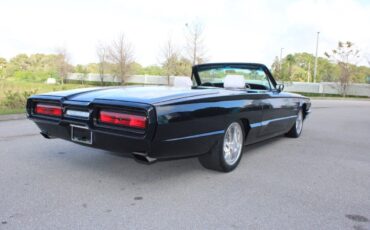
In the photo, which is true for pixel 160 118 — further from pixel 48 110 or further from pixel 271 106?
pixel 271 106

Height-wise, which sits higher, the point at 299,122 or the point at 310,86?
the point at 310,86

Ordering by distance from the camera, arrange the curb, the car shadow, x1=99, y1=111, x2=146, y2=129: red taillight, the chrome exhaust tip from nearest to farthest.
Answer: x1=99, y1=111, x2=146, y2=129: red taillight < the chrome exhaust tip < the car shadow < the curb

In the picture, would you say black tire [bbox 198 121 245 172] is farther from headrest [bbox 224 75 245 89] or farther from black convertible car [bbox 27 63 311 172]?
headrest [bbox 224 75 245 89]

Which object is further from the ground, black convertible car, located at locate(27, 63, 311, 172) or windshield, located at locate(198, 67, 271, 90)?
windshield, located at locate(198, 67, 271, 90)

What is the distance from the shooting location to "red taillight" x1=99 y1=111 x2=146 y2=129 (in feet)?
10.2

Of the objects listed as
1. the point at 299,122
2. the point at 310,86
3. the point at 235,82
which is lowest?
the point at 299,122

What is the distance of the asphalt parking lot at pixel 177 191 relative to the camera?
9.18 feet

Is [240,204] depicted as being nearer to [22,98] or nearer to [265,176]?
[265,176]

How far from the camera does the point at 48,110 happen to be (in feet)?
12.8

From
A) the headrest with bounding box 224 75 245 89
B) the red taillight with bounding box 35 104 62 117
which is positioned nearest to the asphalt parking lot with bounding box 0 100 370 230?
the red taillight with bounding box 35 104 62 117

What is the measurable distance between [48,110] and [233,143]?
2.29 m

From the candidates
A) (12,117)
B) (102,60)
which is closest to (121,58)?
(102,60)

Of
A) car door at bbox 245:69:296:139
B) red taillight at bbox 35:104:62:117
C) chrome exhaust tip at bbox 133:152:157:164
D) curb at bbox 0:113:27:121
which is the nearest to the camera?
chrome exhaust tip at bbox 133:152:157:164

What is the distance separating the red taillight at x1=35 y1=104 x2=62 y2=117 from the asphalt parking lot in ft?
2.27
